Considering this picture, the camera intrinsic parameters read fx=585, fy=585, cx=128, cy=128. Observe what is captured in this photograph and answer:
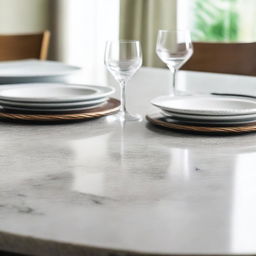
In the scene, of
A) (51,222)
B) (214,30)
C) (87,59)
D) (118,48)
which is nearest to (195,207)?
(51,222)

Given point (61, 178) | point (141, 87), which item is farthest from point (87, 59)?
point (61, 178)

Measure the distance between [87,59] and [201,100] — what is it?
2.95 metres

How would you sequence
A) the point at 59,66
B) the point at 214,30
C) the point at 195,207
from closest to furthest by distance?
1. the point at 195,207
2. the point at 59,66
3. the point at 214,30

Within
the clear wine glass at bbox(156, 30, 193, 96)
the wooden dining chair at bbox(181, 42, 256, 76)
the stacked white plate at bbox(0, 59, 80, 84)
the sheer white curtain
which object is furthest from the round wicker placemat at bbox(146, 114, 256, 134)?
the sheer white curtain

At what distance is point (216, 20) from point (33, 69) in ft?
6.92

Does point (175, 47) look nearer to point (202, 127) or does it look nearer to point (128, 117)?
point (128, 117)

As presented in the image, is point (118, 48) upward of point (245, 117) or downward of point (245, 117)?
upward

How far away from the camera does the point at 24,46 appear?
2529 millimetres

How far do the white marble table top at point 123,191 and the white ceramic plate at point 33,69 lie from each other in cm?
55

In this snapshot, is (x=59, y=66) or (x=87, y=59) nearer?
(x=59, y=66)

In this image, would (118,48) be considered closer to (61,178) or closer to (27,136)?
(27,136)

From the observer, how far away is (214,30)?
12.3 ft

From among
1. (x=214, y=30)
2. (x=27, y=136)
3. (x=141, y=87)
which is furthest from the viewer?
(x=214, y=30)

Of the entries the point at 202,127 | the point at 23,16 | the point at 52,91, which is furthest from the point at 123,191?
the point at 23,16
